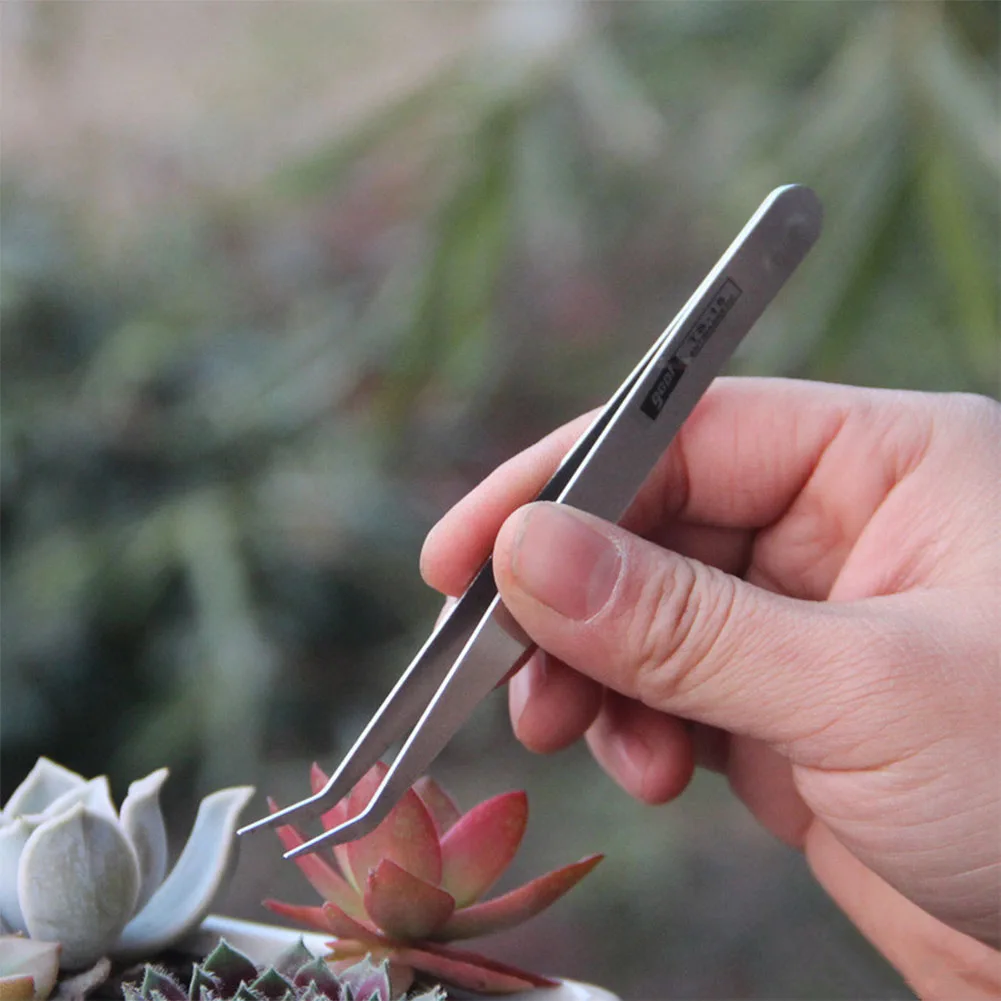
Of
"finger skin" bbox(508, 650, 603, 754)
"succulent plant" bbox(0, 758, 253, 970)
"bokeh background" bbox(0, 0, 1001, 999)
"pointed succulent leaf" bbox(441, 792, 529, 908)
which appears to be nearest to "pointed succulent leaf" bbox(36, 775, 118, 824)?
"succulent plant" bbox(0, 758, 253, 970)

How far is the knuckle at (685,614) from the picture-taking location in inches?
14.4

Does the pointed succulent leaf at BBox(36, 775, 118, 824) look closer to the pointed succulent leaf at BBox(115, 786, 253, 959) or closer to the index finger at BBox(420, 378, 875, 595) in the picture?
the pointed succulent leaf at BBox(115, 786, 253, 959)

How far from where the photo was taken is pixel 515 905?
0.36 metres

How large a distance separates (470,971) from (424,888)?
30 millimetres

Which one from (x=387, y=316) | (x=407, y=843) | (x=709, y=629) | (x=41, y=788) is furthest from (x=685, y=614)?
(x=387, y=316)

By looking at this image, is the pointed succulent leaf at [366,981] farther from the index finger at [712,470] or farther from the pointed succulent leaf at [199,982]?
the index finger at [712,470]

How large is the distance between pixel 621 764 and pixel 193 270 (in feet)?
2.21

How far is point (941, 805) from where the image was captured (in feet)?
1.25

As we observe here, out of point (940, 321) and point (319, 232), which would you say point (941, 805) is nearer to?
point (940, 321)

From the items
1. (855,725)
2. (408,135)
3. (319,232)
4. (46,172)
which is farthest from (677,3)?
(855,725)

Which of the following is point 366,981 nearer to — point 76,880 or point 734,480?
point 76,880

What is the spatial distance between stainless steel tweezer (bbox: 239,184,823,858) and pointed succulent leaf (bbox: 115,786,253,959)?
0.04ft

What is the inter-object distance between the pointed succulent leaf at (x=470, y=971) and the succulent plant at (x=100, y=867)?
0.07 m

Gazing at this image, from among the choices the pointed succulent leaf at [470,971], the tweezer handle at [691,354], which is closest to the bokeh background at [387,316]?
the tweezer handle at [691,354]
